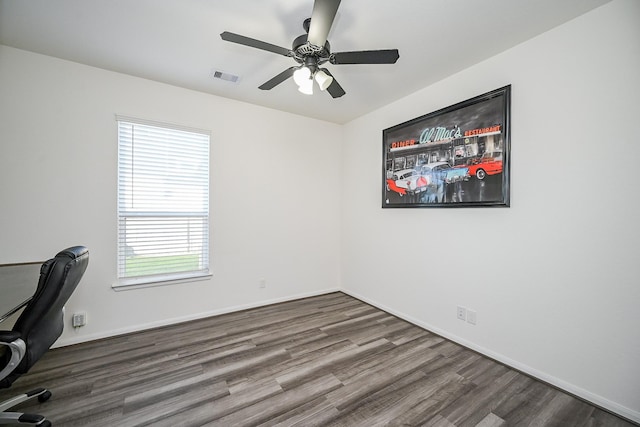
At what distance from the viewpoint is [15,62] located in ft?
7.82

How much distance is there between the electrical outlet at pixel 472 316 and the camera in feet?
8.39

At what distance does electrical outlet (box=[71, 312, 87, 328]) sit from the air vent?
2843 millimetres

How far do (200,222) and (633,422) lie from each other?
13.5 feet

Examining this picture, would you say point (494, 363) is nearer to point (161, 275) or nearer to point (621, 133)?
point (621, 133)

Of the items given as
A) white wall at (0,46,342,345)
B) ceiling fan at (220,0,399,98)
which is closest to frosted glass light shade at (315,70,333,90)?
ceiling fan at (220,0,399,98)

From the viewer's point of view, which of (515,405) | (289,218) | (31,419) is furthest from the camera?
(289,218)

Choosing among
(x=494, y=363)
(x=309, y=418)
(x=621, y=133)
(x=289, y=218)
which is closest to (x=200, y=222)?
(x=289, y=218)

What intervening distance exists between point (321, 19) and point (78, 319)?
3.48 meters

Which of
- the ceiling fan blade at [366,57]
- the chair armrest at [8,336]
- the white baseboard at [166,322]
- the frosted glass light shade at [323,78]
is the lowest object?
the white baseboard at [166,322]

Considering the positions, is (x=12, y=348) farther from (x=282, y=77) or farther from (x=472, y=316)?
(x=472, y=316)

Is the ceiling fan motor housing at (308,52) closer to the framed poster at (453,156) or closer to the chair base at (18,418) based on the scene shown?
the framed poster at (453,156)

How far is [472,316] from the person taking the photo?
8.47 feet

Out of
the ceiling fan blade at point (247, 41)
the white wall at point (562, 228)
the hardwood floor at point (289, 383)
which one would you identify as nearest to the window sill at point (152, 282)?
the hardwood floor at point (289, 383)

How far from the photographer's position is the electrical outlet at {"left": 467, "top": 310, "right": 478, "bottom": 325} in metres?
2.56
